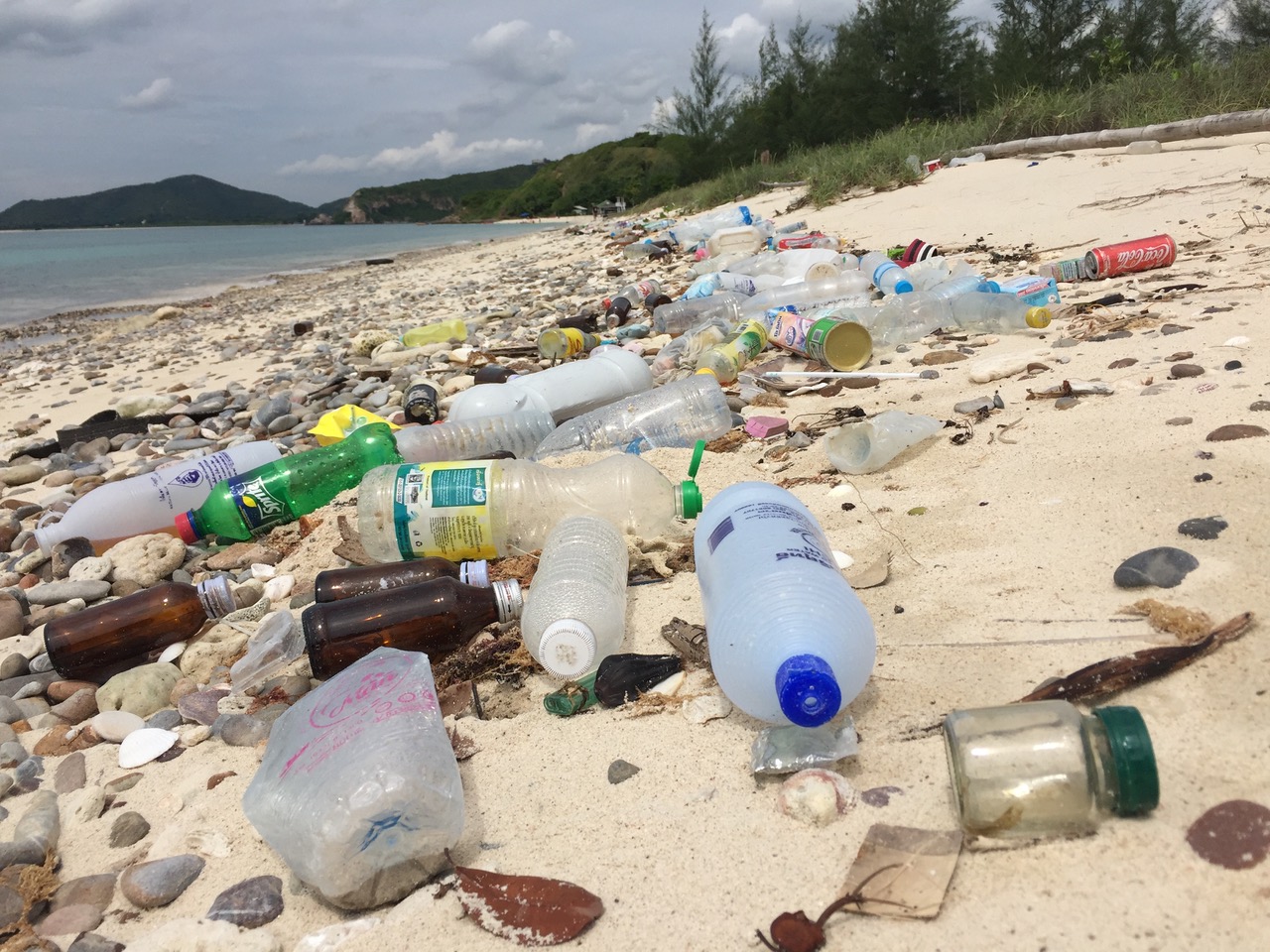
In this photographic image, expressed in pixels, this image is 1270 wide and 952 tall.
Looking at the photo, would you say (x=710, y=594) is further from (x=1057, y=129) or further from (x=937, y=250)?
(x=1057, y=129)

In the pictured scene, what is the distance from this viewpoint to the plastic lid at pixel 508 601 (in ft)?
6.58

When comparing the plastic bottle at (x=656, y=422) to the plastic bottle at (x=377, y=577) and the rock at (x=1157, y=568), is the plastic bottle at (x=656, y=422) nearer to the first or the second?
the plastic bottle at (x=377, y=577)

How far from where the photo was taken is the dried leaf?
1.16 metres

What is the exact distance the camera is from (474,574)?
206cm

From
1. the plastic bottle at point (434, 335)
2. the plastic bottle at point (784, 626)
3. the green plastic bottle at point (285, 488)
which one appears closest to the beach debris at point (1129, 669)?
the plastic bottle at point (784, 626)

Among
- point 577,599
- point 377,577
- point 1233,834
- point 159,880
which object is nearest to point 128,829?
point 159,880

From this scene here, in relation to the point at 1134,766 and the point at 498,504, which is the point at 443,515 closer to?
the point at 498,504

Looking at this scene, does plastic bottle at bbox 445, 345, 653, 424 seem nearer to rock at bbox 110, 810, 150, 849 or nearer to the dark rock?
rock at bbox 110, 810, 150, 849

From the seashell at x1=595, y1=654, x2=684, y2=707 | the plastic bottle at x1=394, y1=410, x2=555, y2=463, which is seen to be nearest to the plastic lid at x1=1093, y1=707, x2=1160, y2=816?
the seashell at x1=595, y1=654, x2=684, y2=707

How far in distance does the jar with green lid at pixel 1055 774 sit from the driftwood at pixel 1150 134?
27.8 feet

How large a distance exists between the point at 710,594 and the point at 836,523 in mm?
737

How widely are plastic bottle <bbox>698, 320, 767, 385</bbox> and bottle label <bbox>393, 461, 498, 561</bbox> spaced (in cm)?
166

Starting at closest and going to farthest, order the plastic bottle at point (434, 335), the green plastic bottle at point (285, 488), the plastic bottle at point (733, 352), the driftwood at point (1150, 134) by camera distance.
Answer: the green plastic bottle at point (285, 488), the plastic bottle at point (733, 352), the plastic bottle at point (434, 335), the driftwood at point (1150, 134)

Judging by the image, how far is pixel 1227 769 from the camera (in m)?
1.14
